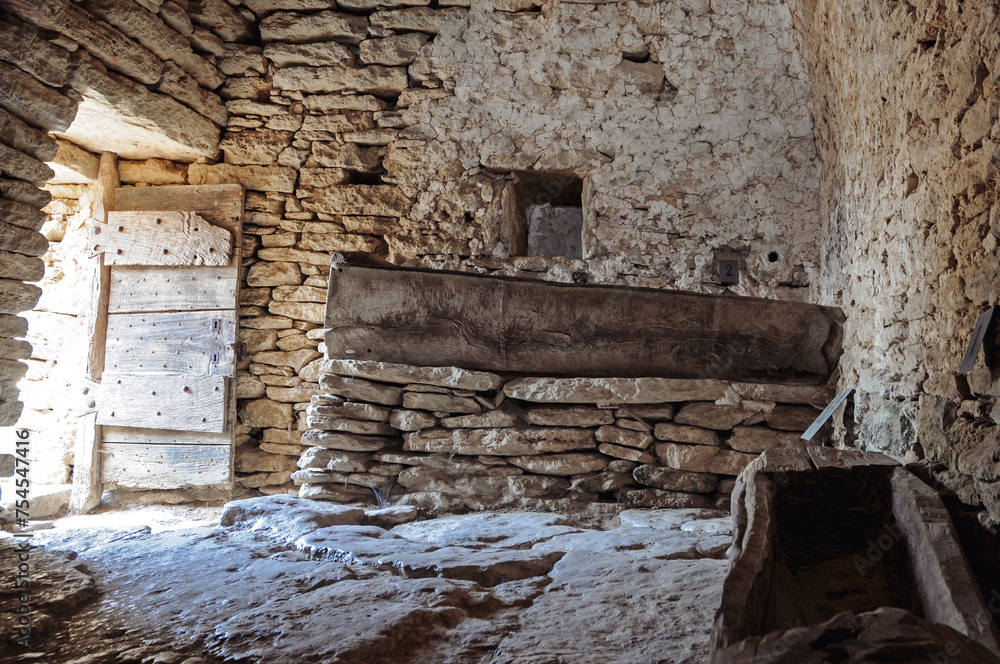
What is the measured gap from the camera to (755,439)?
2938 mm

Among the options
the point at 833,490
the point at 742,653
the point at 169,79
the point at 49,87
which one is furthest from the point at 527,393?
the point at 169,79

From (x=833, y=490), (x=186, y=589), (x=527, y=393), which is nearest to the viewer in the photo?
(x=186, y=589)

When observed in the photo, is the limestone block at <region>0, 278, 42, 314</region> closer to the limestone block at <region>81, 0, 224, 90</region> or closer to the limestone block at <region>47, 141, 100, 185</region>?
the limestone block at <region>47, 141, 100, 185</region>

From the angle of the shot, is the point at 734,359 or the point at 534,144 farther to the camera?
the point at 534,144

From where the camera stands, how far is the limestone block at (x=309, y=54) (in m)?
4.73

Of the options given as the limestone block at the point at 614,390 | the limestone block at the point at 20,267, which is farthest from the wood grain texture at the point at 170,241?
the limestone block at the point at 614,390

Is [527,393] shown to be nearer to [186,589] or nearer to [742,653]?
[186,589]

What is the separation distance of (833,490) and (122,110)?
14.3 feet

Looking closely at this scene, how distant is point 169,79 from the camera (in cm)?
435

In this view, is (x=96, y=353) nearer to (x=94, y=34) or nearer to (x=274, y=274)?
(x=274, y=274)

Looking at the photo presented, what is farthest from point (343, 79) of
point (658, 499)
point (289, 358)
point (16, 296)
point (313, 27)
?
point (658, 499)

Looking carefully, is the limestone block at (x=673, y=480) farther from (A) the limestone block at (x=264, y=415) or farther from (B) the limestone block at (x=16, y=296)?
(B) the limestone block at (x=16, y=296)

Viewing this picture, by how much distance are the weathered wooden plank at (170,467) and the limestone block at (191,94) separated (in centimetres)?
234

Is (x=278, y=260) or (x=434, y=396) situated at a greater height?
(x=278, y=260)
